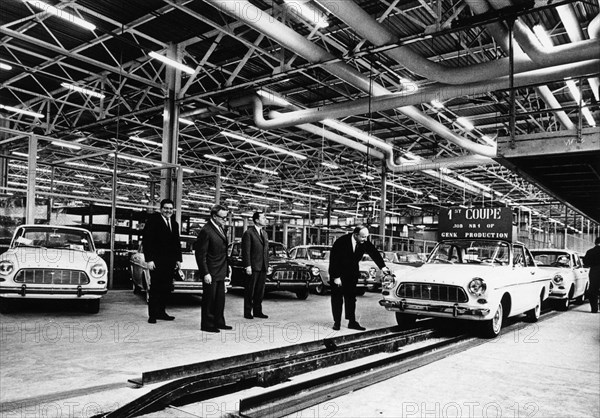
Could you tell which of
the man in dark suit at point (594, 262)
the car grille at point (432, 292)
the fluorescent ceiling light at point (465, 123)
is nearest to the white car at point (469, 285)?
the car grille at point (432, 292)

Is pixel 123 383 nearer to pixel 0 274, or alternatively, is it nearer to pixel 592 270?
pixel 0 274

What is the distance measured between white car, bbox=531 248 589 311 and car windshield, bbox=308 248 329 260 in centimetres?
577

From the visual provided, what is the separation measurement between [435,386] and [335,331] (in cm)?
298

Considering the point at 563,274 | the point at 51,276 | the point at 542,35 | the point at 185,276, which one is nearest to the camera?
the point at 51,276

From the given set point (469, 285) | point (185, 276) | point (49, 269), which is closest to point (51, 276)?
point (49, 269)

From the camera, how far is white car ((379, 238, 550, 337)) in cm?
714

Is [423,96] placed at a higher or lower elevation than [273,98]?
lower

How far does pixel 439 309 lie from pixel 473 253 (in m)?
1.67

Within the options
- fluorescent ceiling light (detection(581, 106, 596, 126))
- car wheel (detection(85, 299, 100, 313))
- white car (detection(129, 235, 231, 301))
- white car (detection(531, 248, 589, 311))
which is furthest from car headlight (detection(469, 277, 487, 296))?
fluorescent ceiling light (detection(581, 106, 596, 126))

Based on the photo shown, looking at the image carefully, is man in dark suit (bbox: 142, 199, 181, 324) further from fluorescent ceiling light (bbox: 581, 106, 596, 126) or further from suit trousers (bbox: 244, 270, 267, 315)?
fluorescent ceiling light (bbox: 581, 106, 596, 126)

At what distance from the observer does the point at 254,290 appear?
28.4 ft

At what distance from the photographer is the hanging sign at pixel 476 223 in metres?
9.56

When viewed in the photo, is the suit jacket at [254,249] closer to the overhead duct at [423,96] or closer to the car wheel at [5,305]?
the car wheel at [5,305]

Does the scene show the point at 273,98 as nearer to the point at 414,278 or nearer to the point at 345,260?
the point at 345,260
